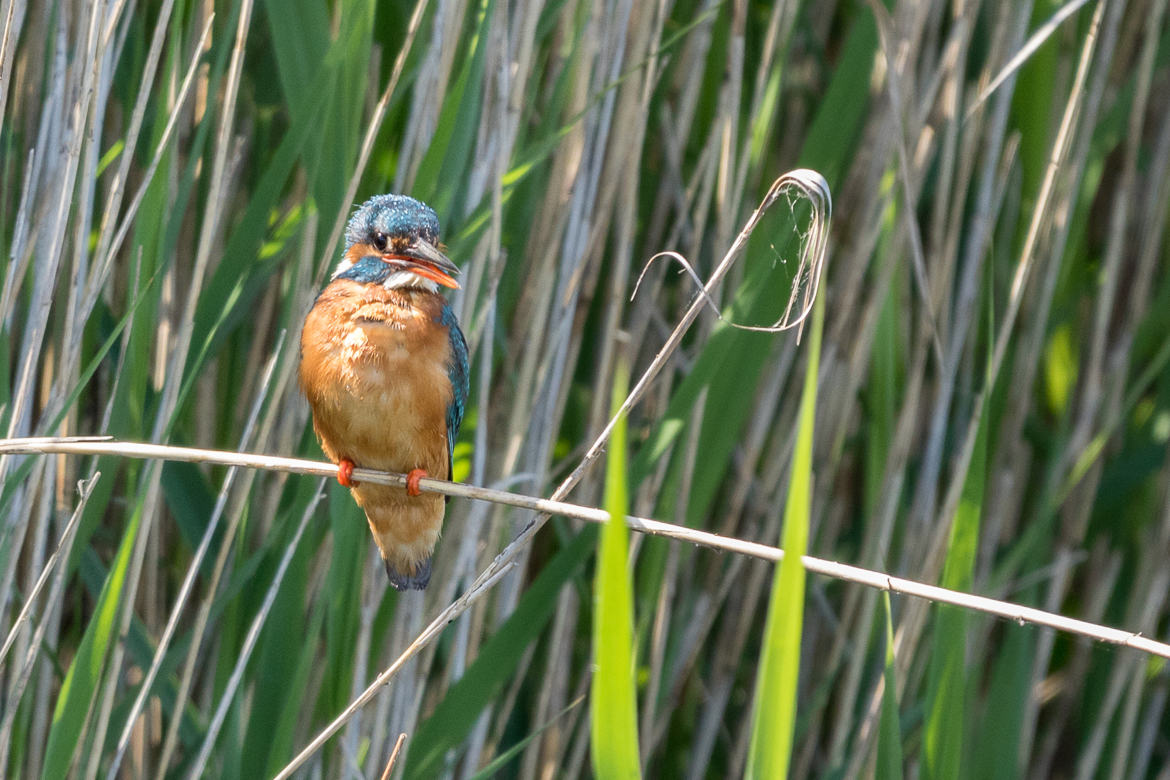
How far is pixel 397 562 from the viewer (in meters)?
2.34

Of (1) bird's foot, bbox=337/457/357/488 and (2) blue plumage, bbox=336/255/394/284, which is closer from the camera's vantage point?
(1) bird's foot, bbox=337/457/357/488

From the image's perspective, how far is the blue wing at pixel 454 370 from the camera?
2352 mm

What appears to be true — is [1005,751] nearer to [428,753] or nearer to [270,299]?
[428,753]

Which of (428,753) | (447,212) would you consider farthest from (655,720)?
(447,212)

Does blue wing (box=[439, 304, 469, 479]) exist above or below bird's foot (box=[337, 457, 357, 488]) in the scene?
above

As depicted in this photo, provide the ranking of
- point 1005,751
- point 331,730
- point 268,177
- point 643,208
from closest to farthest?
1. point 331,730
2. point 268,177
3. point 1005,751
4. point 643,208

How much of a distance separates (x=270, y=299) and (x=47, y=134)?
1.90 feet

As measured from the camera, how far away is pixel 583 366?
2787 millimetres

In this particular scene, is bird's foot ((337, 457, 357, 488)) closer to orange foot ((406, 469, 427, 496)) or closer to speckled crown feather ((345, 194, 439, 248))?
orange foot ((406, 469, 427, 496))

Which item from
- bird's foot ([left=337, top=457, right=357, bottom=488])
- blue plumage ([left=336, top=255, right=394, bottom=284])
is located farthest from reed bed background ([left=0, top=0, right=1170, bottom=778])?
blue plumage ([left=336, top=255, right=394, bottom=284])

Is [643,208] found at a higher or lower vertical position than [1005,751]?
higher

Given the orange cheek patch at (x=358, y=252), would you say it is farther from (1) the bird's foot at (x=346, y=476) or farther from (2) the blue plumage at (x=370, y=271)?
(1) the bird's foot at (x=346, y=476)

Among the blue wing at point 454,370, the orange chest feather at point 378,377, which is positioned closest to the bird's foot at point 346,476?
the orange chest feather at point 378,377

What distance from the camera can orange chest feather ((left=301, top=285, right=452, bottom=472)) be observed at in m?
2.25
